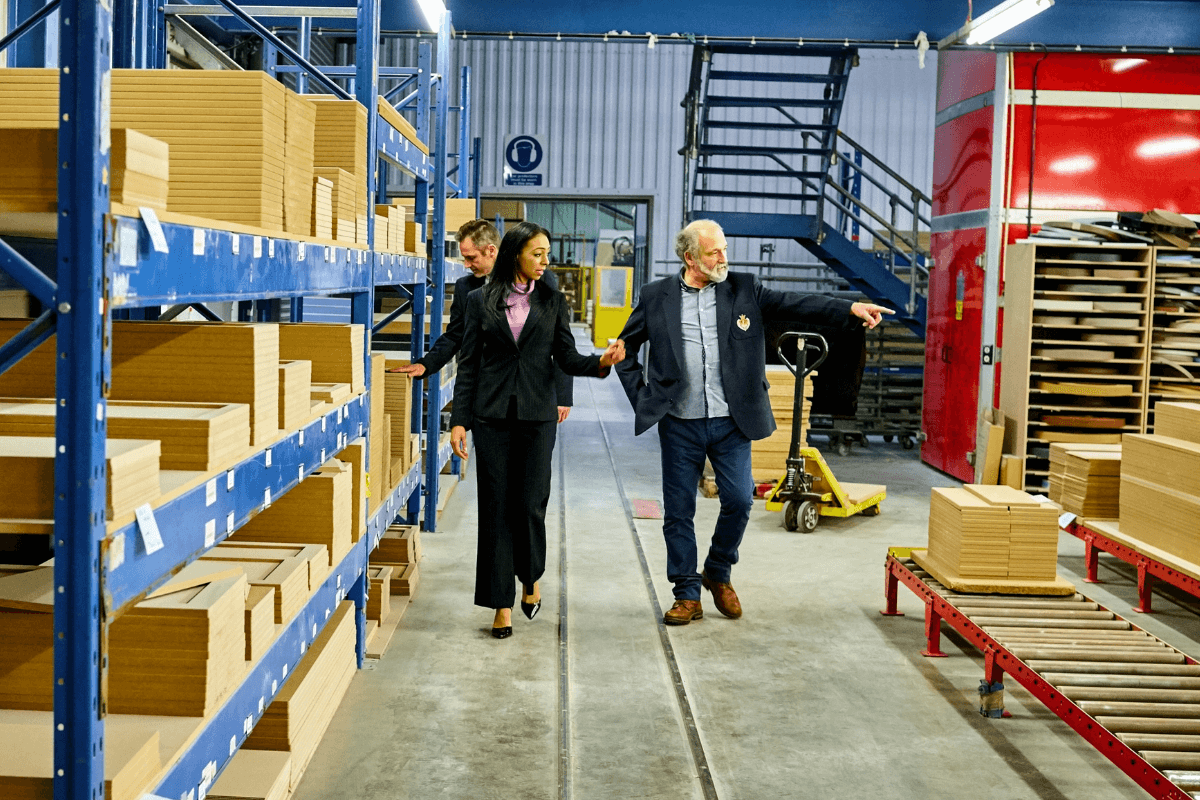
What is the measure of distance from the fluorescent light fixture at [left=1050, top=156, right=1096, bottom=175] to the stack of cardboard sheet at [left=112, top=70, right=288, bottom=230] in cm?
794

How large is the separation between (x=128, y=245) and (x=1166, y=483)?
530 cm

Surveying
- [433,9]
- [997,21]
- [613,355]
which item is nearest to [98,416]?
[613,355]

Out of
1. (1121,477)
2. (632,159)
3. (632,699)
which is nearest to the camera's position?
(632,699)

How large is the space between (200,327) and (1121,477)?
524cm

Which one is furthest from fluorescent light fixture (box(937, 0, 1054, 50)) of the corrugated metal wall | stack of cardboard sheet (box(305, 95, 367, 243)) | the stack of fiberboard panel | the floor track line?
the corrugated metal wall

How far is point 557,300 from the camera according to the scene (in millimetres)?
5086

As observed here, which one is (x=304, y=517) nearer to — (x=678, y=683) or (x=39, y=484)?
(x=678, y=683)

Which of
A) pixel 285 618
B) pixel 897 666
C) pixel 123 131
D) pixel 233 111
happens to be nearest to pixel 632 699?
pixel 897 666

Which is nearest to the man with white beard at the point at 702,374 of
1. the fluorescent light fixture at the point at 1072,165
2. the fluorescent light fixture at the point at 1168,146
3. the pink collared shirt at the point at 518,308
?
the pink collared shirt at the point at 518,308

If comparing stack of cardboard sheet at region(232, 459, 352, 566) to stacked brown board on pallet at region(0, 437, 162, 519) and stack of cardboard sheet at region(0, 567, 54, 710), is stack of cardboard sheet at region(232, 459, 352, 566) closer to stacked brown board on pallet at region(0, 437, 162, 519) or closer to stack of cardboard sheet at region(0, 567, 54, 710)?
stack of cardboard sheet at region(0, 567, 54, 710)

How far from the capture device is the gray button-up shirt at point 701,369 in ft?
17.0

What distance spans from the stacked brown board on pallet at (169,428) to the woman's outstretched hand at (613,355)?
2.19 metres

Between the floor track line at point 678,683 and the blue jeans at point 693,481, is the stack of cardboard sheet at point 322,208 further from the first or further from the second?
the floor track line at point 678,683

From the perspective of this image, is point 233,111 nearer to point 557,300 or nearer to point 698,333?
point 557,300
